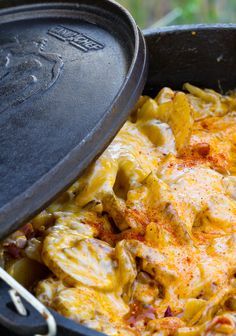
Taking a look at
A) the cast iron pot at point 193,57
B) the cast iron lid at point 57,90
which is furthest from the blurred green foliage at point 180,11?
the cast iron lid at point 57,90

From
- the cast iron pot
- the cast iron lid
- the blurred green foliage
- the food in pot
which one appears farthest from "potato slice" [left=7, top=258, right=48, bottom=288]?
the blurred green foliage

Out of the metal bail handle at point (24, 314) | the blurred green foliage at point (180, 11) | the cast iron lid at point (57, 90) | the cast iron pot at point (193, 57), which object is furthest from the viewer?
the blurred green foliage at point (180, 11)

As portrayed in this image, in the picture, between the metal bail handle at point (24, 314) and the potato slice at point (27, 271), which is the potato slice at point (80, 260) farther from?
the metal bail handle at point (24, 314)

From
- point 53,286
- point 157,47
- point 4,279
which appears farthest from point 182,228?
point 157,47

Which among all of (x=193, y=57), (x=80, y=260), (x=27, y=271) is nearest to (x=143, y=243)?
(x=80, y=260)

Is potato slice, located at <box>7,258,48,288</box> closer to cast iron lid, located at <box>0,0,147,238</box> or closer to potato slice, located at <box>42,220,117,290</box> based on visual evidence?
potato slice, located at <box>42,220,117,290</box>
